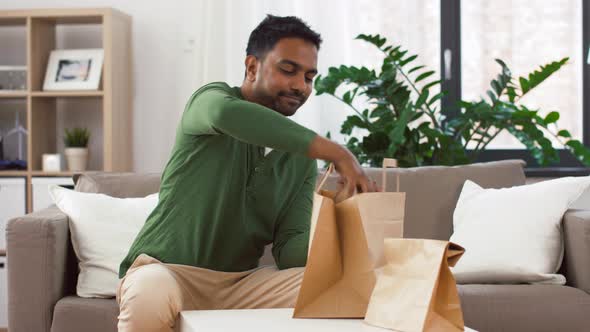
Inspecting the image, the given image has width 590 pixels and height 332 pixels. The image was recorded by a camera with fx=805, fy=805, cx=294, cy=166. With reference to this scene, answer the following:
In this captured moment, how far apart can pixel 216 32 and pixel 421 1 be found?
1.01m

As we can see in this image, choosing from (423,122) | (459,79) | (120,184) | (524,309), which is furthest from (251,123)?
(459,79)

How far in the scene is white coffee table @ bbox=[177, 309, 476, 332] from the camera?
56.3 inches

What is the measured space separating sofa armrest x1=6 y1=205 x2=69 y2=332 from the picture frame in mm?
1469

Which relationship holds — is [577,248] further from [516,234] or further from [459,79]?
[459,79]

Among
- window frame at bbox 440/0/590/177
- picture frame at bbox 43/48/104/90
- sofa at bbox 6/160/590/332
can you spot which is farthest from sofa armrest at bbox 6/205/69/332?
window frame at bbox 440/0/590/177

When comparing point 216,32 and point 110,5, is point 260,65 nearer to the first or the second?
point 216,32

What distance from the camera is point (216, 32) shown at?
3.83 meters

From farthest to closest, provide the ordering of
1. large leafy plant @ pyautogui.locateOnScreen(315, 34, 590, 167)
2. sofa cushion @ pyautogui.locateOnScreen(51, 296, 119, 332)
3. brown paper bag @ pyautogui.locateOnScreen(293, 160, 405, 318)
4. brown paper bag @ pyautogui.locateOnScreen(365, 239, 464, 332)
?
large leafy plant @ pyautogui.locateOnScreen(315, 34, 590, 167) → sofa cushion @ pyautogui.locateOnScreen(51, 296, 119, 332) → brown paper bag @ pyautogui.locateOnScreen(293, 160, 405, 318) → brown paper bag @ pyautogui.locateOnScreen(365, 239, 464, 332)

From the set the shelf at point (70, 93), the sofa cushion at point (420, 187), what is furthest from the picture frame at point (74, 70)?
the sofa cushion at point (420, 187)

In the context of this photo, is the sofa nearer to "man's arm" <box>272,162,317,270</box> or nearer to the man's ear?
"man's arm" <box>272,162,317,270</box>

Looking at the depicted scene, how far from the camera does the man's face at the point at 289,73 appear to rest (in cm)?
179

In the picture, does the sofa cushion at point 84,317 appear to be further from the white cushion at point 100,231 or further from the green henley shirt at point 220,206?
the green henley shirt at point 220,206

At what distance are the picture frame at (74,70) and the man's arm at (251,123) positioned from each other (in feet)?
7.18

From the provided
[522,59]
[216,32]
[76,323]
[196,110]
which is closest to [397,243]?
[196,110]
